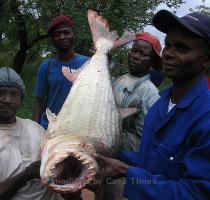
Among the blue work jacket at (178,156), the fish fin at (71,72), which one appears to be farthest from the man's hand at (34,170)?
the fish fin at (71,72)

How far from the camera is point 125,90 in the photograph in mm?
3811

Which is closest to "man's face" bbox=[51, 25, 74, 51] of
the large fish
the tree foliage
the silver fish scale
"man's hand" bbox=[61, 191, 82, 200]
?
the large fish

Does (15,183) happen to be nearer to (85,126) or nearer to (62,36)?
(85,126)

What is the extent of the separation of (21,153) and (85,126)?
0.47 m

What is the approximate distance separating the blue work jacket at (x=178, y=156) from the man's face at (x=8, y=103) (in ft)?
3.57

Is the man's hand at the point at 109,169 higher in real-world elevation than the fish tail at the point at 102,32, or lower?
lower

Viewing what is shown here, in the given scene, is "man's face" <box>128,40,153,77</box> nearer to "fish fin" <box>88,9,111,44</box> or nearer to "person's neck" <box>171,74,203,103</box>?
"fish fin" <box>88,9,111,44</box>

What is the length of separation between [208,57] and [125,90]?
56.4 inches

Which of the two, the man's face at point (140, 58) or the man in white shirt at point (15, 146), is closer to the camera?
the man in white shirt at point (15, 146)

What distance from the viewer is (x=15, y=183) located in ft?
10.1

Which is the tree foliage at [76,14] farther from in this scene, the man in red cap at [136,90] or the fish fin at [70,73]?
the man in red cap at [136,90]

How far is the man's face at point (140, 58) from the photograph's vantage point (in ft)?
12.7

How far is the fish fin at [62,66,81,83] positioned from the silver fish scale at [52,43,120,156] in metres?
0.17

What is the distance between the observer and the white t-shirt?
316cm
